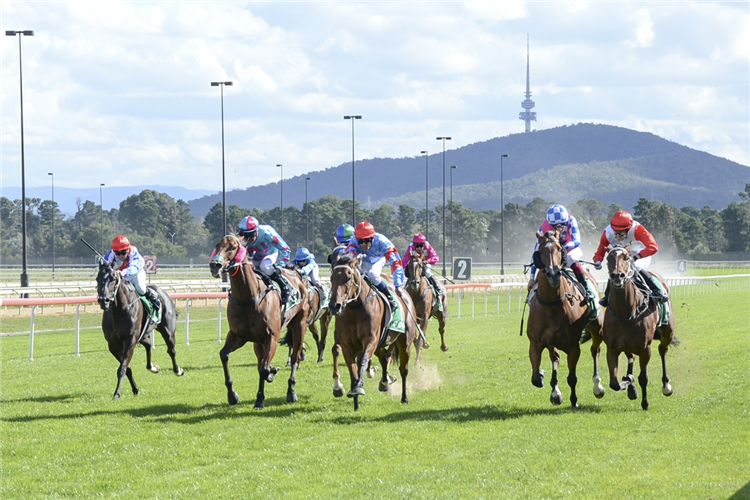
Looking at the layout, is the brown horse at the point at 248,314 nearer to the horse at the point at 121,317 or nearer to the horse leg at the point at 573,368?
the horse at the point at 121,317

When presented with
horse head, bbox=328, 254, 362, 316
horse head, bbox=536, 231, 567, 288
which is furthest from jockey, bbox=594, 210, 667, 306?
horse head, bbox=328, 254, 362, 316

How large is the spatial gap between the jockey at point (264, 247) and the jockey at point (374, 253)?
44.1 inches

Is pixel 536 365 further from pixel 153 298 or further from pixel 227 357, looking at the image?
pixel 153 298

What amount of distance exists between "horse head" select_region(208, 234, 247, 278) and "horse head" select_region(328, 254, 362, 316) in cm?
111

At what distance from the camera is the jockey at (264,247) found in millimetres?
10906

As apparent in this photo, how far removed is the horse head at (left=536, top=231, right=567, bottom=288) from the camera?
8.84 metres

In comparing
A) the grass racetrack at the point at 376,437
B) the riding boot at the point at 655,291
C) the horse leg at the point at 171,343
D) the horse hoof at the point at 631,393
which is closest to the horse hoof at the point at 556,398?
the grass racetrack at the point at 376,437

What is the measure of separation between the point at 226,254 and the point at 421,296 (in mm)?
5462

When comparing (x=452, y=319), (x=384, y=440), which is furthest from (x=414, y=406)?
(x=452, y=319)

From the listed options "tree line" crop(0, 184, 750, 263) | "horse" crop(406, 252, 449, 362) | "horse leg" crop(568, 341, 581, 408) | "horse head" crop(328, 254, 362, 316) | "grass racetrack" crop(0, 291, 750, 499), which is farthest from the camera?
"tree line" crop(0, 184, 750, 263)

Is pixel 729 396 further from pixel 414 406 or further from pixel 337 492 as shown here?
pixel 337 492

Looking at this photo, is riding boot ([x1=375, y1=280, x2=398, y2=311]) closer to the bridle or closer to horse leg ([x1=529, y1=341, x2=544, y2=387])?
horse leg ([x1=529, y1=341, x2=544, y2=387])

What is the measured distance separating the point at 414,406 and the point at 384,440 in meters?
1.91

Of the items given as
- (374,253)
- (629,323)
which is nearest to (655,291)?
(629,323)
